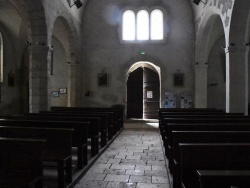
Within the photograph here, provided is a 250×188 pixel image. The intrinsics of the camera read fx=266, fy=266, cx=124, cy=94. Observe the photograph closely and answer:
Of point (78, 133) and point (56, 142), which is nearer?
point (56, 142)

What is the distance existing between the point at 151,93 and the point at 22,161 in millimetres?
13525

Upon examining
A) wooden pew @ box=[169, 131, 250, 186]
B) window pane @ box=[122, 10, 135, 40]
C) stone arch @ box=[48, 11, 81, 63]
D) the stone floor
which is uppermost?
window pane @ box=[122, 10, 135, 40]

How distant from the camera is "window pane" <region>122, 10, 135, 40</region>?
15.5 m

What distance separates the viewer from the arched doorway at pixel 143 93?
16.4 m

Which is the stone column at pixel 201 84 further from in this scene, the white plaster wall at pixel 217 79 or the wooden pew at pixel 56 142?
the wooden pew at pixel 56 142

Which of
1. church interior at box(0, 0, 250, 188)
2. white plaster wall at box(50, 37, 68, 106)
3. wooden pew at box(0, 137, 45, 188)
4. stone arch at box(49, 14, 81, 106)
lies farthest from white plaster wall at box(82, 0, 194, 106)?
wooden pew at box(0, 137, 45, 188)

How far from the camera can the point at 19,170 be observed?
337 centimetres

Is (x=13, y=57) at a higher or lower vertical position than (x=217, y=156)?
higher

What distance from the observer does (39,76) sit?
9.75 meters

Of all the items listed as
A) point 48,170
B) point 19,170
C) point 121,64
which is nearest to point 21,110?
point 121,64

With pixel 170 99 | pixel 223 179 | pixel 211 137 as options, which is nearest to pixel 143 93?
pixel 170 99

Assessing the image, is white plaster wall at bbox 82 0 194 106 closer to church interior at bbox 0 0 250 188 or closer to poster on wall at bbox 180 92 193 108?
church interior at bbox 0 0 250 188

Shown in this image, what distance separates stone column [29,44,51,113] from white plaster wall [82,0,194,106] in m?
5.82

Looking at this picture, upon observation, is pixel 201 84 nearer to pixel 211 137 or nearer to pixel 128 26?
pixel 128 26
